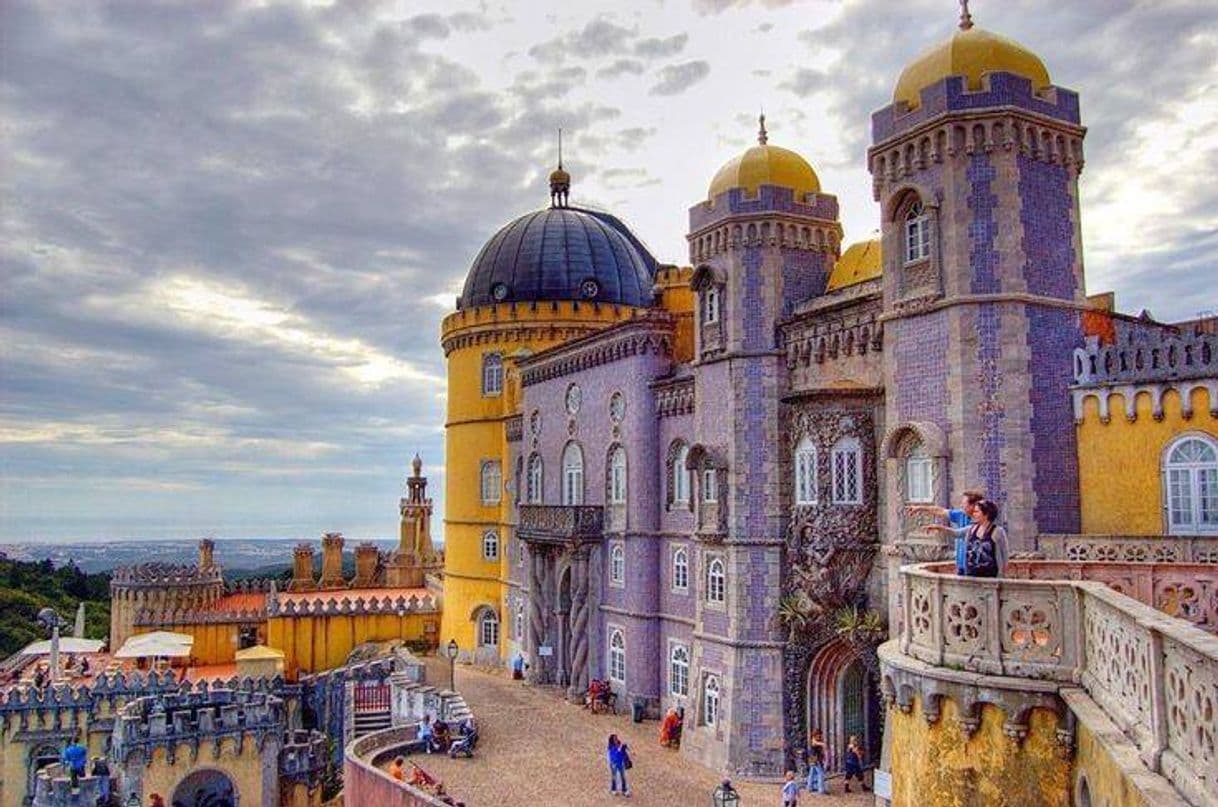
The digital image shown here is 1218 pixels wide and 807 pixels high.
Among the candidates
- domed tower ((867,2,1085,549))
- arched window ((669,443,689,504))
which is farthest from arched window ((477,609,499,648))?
domed tower ((867,2,1085,549))

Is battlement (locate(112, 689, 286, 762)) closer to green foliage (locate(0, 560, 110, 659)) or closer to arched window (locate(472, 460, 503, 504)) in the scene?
arched window (locate(472, 460, 503, 504))

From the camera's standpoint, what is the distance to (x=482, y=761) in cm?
2378

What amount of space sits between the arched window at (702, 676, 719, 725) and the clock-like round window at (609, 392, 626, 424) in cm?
918

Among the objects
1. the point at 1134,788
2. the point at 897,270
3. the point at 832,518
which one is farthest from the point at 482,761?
the point at 1134,788

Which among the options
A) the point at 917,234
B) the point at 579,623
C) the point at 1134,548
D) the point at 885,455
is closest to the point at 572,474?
the point at 579,623

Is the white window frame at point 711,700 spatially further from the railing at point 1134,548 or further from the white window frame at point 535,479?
the white window frame at point 535,479

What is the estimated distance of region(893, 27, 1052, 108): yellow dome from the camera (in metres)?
17.9

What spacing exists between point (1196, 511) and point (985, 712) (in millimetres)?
8601

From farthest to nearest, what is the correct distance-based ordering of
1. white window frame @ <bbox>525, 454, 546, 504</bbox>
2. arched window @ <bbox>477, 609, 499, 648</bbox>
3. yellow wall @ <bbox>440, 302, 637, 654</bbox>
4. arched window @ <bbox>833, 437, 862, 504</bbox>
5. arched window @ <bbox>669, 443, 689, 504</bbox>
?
1. arched window @ <bbox>477, 609, 499, 648</bbox>
2. yellow wall @ <bbox>440, 302, 637, 654</bbox>
3. white window frame @ <bbox>525, 454, 546, 504</bbox>
4. arched window @ <bbox>669, 443, 689, 504</bbox>
5. arched window @ <bbox>833, 437, 862, 504</bbox>

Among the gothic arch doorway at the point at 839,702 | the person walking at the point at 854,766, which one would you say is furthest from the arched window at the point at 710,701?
the person walking at the point at 854,766

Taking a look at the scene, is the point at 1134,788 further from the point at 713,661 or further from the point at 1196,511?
the point at 713,661

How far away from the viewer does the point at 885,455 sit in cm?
1922

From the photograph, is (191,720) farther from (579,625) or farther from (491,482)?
(491,482)

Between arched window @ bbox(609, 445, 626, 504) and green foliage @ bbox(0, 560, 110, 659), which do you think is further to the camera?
green foliage @ bbox(0, 560, 110, 659)
